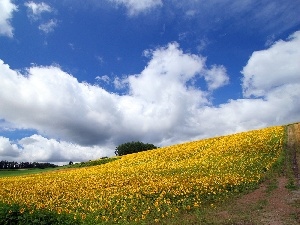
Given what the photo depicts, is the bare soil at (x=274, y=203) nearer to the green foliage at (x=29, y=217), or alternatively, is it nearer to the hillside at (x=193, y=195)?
the hillside at (x=193, y=195)

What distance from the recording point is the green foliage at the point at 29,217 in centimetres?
1159

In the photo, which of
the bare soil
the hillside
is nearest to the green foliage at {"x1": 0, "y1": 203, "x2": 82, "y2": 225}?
the hillside

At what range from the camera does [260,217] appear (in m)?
18.0

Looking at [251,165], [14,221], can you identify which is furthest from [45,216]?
[251,165]

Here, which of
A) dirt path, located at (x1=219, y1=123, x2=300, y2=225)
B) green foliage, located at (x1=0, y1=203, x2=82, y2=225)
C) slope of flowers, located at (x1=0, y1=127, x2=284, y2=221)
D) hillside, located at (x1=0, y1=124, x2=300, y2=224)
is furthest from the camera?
slope of flowers, located at (x1=0, y1=127, x2=284, y2=221)

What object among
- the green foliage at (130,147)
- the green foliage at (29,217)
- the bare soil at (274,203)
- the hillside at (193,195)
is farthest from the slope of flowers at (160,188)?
the green foliage at (130,147)

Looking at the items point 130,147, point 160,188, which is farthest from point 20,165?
point 160,188

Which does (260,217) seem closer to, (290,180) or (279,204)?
(279,204)

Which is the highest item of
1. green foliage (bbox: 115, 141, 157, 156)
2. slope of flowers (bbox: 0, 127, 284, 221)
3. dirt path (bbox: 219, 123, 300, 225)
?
green foliage (bbox: 115, 141, 157, 156)

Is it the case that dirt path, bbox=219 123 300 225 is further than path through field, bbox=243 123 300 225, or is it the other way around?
path through field, bbox=243 123 300 225

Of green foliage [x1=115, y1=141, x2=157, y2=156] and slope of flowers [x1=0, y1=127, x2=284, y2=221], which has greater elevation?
green foliage [x1=115, y1=141, x2=157, y2=156]

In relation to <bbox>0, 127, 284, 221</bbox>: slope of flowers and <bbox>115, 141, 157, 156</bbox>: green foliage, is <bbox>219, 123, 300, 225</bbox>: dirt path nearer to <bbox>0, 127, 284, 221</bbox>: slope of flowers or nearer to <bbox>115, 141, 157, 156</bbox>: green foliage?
<bbox>0, 127, 284, 221</bbox>: slope of flowers

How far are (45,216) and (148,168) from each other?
84.9ft

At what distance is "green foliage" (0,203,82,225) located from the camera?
11.6m
